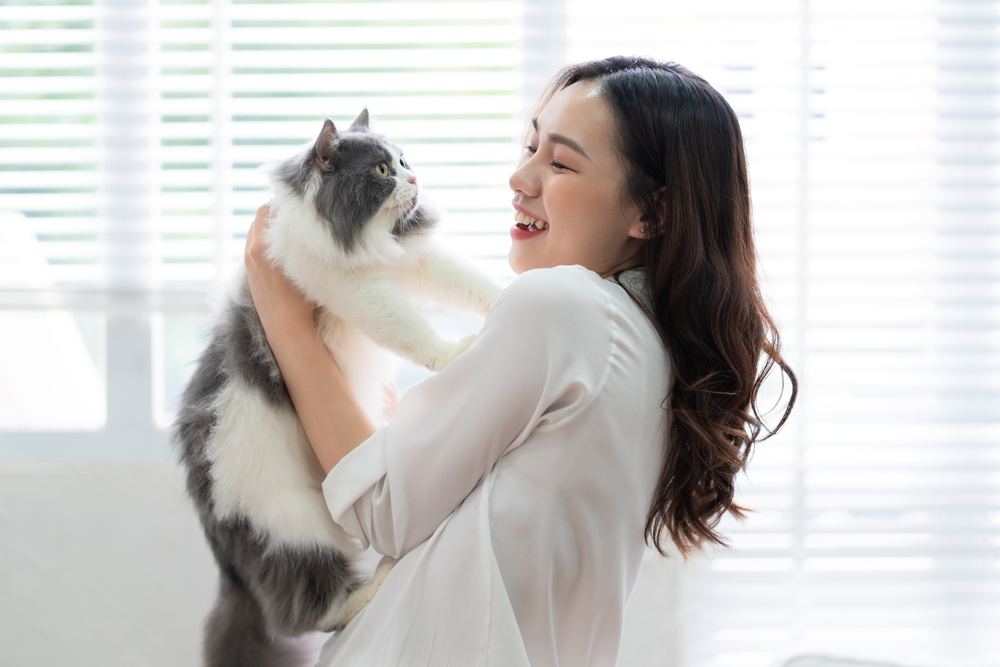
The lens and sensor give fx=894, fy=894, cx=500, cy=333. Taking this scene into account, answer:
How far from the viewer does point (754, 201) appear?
2357mm

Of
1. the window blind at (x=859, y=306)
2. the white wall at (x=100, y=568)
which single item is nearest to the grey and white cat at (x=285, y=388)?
the white wall at (x=100, y=568)

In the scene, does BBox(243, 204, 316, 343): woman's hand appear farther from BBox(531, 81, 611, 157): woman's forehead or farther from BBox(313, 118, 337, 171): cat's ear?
BBox(531, 81, 611, 157): woman's forehead

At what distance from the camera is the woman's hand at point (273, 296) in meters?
1.38

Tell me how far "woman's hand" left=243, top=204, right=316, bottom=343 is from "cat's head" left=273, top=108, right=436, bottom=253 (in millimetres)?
105

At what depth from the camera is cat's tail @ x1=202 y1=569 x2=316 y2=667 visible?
1496 mm

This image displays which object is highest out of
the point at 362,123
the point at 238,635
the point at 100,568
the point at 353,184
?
the point at 362,123

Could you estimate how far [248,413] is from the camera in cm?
139

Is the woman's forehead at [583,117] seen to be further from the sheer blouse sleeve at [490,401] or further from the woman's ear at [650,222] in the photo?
the sheer blouse sleeve at [490,401]

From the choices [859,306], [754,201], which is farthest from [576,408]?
[859,306]

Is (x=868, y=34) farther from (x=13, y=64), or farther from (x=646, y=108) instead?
(x=13, y=64)

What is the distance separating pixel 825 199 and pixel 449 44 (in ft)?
3.53

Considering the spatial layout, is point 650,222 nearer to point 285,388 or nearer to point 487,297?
point 487,297

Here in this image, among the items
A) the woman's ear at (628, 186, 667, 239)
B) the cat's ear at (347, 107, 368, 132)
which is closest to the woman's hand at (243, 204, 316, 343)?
the cat's ear at (347, 107, 368, 132)

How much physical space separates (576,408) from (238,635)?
798mm
